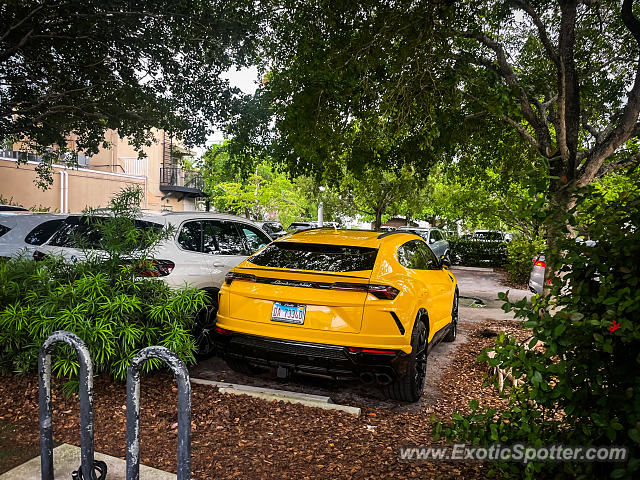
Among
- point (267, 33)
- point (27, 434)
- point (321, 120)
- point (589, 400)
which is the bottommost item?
point (27, 434)

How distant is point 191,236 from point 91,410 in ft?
12.0

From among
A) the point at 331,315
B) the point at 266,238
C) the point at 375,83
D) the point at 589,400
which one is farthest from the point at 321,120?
the point at 589,400

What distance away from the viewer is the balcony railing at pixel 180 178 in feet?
108

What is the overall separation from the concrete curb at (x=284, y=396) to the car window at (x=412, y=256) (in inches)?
65.8

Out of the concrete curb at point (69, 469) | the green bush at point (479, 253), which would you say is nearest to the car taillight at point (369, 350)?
the concrete curb at point (69, 469)

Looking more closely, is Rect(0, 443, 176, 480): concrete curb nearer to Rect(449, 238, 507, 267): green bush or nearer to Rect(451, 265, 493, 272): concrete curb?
Rect(451, 265, 493, 272): concrete curb

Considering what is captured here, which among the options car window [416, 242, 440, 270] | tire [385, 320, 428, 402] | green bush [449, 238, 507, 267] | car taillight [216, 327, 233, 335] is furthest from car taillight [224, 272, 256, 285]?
green bush [449, 238, 507, 267]

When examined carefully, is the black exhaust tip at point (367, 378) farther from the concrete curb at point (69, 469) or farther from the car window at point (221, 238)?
the car window at point (221, 238)

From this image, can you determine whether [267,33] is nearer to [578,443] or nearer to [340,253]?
[340,253]

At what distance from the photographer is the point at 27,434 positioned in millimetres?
3750

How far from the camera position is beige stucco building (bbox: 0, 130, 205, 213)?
2186cm

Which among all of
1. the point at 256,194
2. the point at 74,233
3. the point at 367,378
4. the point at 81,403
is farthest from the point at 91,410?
the point at 256,194

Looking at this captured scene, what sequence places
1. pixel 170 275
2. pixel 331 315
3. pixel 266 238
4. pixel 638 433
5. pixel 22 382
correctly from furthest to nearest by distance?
pixel 266 238 < pixel 170 275 < pixel 22 382 < pixel 331 315 < pixel 638 433

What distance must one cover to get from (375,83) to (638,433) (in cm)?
769
